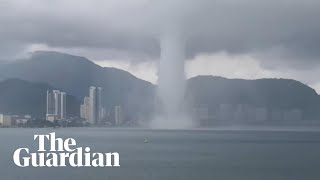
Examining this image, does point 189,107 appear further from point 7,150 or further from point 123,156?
point 7,150

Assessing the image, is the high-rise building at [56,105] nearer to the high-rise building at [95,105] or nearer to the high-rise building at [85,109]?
the high-rise building at [85,109]

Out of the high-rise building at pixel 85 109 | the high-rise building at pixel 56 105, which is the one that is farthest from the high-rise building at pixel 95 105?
the high-rise building at pixel 56 105

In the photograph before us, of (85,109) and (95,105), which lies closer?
(95,105)

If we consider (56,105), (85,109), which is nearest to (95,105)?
(85,109)

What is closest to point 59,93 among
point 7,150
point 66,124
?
point 66,124

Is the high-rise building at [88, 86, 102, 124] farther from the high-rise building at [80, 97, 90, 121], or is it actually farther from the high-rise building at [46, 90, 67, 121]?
the high-rise building at [46, 90, 67, 121]

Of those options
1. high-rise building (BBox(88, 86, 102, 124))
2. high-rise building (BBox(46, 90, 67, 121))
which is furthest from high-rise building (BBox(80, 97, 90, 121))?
high-rise building (BBox(46, 90, 67, 121))

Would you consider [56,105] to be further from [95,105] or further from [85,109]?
[95,105]
